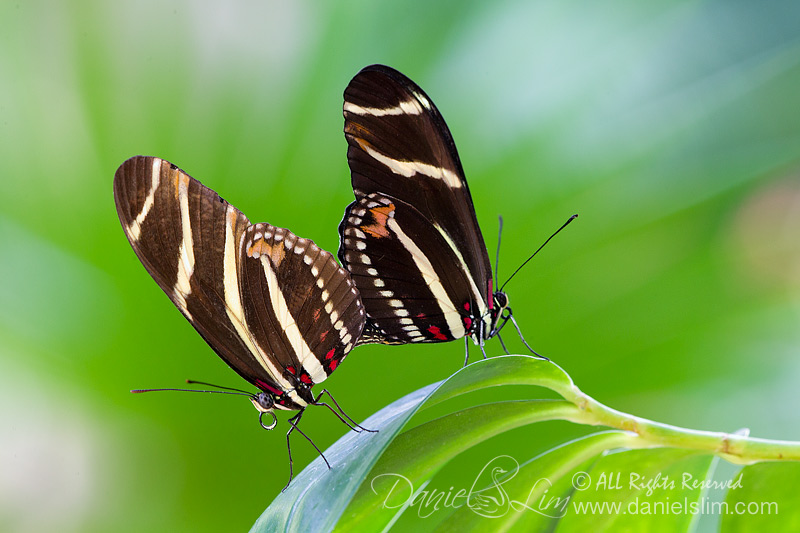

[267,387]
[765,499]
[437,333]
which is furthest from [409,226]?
[765,499]

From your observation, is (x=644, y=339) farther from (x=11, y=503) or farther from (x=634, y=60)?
(x=11, y=503)

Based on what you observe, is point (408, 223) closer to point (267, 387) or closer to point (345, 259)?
point (345, 259)

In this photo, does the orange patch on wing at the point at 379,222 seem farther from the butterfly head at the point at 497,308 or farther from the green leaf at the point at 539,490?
the green leaf at the point at 539,490

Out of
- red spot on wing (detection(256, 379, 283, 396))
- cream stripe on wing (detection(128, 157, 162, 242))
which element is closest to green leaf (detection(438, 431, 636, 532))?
red spot on wing (detection(256, 379, 283, 396))

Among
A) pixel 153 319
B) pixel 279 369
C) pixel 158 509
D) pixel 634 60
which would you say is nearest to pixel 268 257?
pixel 279 369

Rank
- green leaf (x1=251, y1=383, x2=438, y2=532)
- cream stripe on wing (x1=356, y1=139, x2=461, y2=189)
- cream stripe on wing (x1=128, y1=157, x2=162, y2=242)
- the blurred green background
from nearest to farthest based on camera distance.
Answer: green leaf (x1=251, y1=383, x2=438, y2=532)
cream stripe on wing (x1=128, y1=157, x2=162, y2=242)
cream stripe on wing (x1=356, y1=139, x2=461, y2=189)
the blurred green background

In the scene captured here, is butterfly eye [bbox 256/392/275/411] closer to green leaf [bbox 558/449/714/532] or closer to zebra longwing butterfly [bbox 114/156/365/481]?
zebra longwing butterfly [bbox 114/156/365/481]
